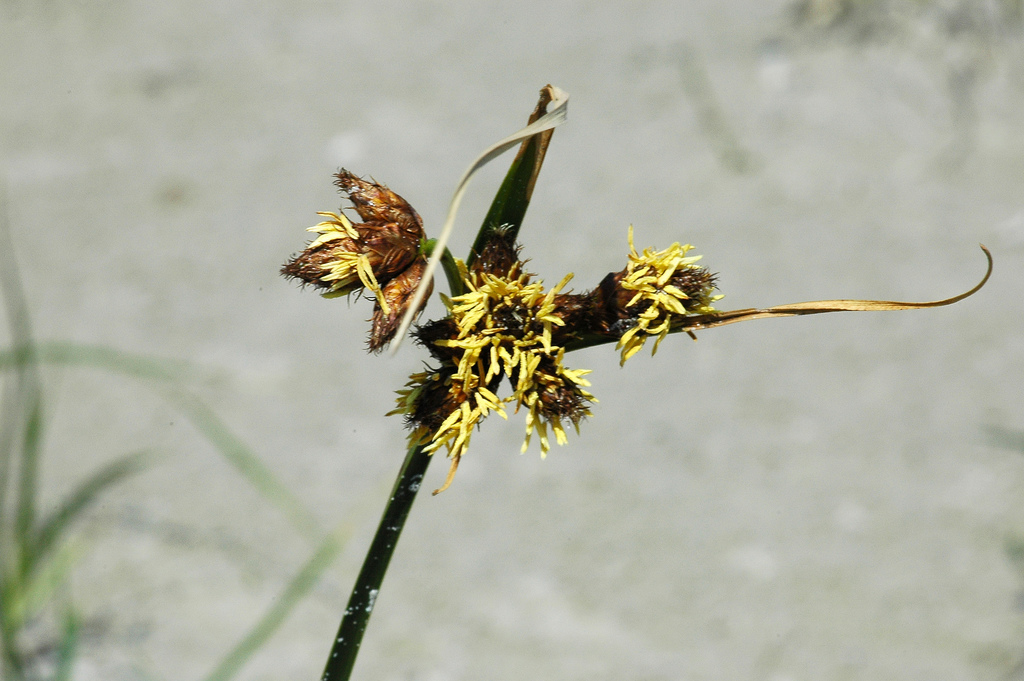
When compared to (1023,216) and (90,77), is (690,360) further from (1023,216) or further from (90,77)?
(90,77)

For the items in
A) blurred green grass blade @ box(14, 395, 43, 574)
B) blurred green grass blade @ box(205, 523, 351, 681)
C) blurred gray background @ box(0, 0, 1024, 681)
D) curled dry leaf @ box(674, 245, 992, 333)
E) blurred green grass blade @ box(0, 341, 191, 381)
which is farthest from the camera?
blurred green grass blade @ box(0, 341, 191, 381)

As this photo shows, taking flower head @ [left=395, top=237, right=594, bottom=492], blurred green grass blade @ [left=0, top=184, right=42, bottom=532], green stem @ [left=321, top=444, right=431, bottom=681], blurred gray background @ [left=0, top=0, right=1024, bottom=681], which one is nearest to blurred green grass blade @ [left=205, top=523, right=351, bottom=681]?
blurred gray background @ [left=0, top=0, right=1024, bottom=681]

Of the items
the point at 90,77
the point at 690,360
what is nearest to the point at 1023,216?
the point at 690,360

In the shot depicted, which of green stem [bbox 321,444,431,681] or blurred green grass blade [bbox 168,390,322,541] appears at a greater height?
blurred green grass blade [bbox 168,390,322,541]

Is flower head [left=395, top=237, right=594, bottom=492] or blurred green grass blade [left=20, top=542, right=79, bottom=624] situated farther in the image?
blurred green grass blade [left=20, top=542, right=79, bottom=624]

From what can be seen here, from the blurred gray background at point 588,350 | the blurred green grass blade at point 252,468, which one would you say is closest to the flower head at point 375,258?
the blurred gray background at point 588,350

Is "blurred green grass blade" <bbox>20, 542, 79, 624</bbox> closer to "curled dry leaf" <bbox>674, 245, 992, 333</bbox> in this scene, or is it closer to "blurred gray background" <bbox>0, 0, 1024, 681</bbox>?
"blurred gray background" <bbox>0, 0, 1024, 681</bbox>
